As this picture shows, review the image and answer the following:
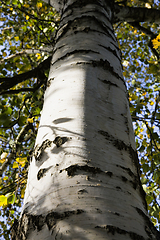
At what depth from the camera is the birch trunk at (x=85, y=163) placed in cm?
46

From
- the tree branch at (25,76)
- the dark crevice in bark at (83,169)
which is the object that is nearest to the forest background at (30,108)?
the tree branch at (25,76)

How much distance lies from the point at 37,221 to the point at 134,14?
2.19 m

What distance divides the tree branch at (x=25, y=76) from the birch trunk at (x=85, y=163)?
99 centimetres

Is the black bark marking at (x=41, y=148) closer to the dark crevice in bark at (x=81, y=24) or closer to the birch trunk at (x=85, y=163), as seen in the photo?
the birch trunk at (x=85, y=163)

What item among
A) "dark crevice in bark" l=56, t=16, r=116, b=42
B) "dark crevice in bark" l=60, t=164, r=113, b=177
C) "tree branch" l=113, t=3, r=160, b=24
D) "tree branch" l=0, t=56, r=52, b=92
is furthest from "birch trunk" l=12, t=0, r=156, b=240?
"tree branch" l=113, t=3, r=160, b=24

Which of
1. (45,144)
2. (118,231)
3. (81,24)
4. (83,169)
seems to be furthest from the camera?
→ (81,24)

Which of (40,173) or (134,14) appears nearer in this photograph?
(40,173)

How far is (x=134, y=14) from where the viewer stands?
203cm

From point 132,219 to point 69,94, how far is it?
0.48 metres

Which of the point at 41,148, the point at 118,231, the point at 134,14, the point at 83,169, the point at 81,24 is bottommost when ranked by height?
the point at 118,231

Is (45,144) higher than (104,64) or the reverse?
the reverse

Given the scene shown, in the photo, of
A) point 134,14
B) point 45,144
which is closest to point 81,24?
point 45,144

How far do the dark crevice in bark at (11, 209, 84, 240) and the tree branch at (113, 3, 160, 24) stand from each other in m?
1.96

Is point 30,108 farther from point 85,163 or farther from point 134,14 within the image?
point 85,163
